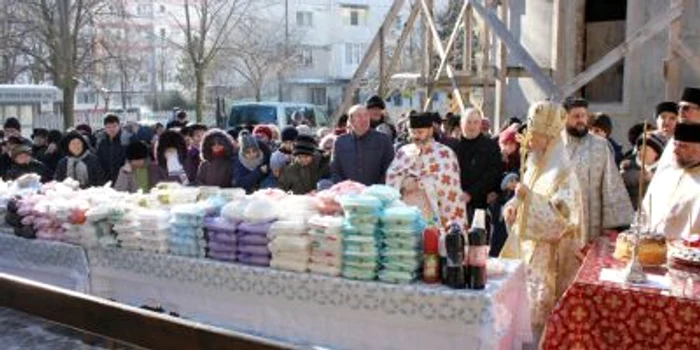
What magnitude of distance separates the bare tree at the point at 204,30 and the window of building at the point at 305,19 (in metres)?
6.19

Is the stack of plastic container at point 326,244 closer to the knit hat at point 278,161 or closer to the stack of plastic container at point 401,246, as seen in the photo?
the stack of plastic container at point 401,246

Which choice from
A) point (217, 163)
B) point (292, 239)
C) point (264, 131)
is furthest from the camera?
point (264, 131)

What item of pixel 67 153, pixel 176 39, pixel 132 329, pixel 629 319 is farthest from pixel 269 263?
pixel 176 39

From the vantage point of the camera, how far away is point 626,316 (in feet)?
11.3

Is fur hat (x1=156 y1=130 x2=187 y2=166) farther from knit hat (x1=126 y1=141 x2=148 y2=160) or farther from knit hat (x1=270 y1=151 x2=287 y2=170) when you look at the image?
knit hat (x1=270 y1=151 x2=287 y2=170)

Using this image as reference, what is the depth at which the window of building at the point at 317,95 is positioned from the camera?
5231cm

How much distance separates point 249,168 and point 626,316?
4576mm

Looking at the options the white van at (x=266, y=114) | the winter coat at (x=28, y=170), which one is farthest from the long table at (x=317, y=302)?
the white van at (x=266, y=114)

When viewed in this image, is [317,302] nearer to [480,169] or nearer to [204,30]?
[480,169]

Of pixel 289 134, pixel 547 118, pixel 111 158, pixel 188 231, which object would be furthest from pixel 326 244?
pixel 111 158

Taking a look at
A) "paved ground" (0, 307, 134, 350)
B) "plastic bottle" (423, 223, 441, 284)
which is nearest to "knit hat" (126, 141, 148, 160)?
A: "paved ground" (0, 307, 134, 350)

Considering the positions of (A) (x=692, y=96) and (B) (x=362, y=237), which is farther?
(A) (x=692, y=96)

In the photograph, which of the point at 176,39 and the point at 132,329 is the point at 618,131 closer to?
the point at 132,329

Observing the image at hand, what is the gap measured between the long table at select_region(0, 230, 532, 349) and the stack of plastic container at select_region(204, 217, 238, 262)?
84mm
